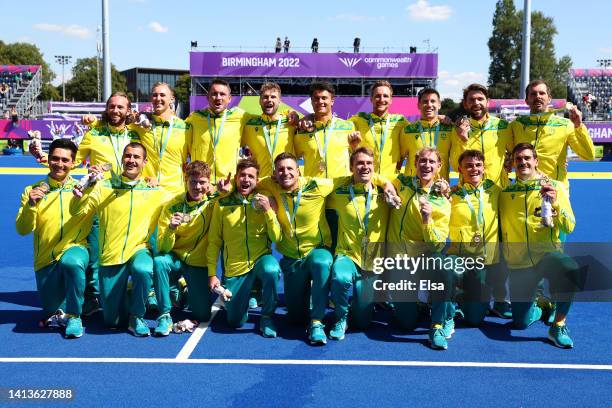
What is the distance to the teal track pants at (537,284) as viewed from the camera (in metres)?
4.43

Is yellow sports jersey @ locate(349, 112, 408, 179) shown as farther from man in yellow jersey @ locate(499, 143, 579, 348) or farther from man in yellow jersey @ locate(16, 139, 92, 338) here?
man in yellow jersey @ locate(16, 139, 92, 338)

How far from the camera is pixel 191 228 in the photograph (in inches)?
188

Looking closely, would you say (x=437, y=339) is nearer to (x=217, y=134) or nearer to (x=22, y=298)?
(x=217, y=134)

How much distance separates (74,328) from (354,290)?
92.2 inches

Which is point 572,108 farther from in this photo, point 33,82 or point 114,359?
point 33,82

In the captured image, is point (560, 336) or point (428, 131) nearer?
point (560, 336)

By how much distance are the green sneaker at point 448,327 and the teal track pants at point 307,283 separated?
1.00 metres

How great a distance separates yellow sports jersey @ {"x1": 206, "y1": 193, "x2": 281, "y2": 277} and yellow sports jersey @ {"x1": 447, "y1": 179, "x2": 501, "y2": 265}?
5.28 feet

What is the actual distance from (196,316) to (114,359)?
95cm

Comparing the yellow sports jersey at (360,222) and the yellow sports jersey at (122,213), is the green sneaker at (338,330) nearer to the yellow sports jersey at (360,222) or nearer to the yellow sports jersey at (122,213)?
the yellow sports jersey at (360,222)

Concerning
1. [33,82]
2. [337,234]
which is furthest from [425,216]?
[33,82]

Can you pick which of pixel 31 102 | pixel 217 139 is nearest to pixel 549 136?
pixel 217 139

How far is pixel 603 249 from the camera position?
242 inches

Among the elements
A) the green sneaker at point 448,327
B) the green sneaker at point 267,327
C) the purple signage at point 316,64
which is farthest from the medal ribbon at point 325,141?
the purple signage at point 316,64
